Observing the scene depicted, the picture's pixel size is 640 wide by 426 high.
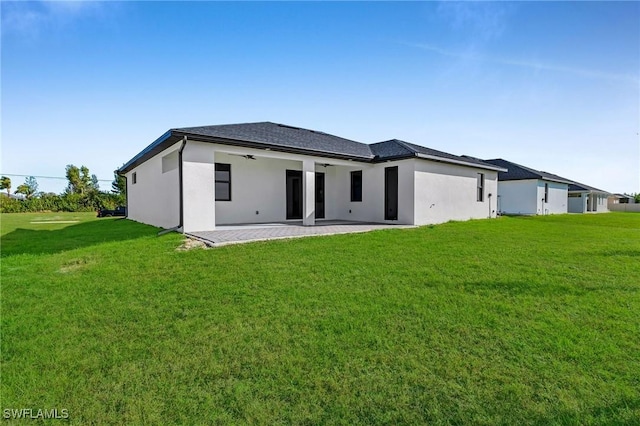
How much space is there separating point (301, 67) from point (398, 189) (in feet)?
21.6

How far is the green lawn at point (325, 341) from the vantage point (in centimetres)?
230

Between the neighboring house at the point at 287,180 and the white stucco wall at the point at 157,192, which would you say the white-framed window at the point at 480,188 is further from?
the white stucco wall at the point at 157,192

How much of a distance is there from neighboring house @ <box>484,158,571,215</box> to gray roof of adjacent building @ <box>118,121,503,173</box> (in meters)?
10.8

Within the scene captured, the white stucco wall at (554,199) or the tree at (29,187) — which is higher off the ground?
the tree at (29,187)

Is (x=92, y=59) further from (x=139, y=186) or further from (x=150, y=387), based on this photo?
(x=150, y=387)

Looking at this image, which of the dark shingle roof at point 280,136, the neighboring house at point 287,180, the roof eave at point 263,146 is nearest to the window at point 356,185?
the neighboring house at point 287,180

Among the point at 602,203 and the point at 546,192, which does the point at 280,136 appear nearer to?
the point at 546,192

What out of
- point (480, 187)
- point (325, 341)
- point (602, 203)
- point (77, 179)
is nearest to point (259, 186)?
point (325, 341)

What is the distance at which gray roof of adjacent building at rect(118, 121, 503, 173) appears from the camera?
9.81 m

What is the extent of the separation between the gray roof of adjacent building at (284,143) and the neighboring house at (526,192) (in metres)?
10.8

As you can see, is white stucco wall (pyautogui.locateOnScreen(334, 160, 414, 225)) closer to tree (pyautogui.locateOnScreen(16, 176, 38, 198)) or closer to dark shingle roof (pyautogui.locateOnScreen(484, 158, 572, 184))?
dark shingle roof (pyautogui.locateOnScreen(484, 158, 572, 184))

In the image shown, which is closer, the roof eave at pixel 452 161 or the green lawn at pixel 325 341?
the green lawn at pixel 325 341

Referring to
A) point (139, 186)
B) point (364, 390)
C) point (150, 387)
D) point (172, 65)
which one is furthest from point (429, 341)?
point (139, 186)

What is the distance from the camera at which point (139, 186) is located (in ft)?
55.2
